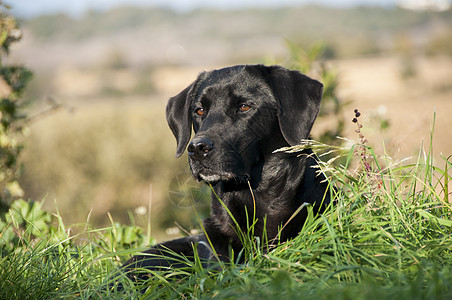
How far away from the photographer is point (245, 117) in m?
3.15

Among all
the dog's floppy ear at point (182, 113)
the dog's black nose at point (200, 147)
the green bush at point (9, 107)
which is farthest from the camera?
the green bush at point (9, 107)

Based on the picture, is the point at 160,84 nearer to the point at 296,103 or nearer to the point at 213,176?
the point at 296,103

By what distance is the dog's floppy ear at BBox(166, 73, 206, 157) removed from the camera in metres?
3.53

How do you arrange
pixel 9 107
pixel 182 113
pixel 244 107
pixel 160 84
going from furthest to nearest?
pixel 160 84, pixel 9 107, pixel 182 113, pixel 244 107

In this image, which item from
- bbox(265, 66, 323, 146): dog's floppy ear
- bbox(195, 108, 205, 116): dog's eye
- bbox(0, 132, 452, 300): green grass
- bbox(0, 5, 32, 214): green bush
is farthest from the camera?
bbox(0, 5, 32, 214): green bush

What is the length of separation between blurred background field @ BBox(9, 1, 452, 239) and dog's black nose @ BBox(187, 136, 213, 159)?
636 mm

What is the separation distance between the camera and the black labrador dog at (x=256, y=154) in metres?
2.95

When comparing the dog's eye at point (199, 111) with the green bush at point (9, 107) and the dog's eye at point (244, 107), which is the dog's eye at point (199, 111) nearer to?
the dog's eye at point (244, 107)

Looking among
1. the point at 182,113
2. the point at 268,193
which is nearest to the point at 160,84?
the point at 182,113

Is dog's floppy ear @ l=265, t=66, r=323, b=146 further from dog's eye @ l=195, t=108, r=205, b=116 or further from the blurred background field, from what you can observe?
the blurred background field

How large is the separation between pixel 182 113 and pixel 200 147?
2.59 ft

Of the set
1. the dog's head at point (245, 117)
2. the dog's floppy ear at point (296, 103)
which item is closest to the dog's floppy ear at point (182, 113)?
the dog's head at point (245, 117)

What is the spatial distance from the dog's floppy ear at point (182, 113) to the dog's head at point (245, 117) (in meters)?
0.03

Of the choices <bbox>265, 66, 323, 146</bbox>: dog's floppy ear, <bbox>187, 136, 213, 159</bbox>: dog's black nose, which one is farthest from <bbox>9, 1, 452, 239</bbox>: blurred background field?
<bbox>265, 66, 323, 146</bbox>: dog's floppy ear
